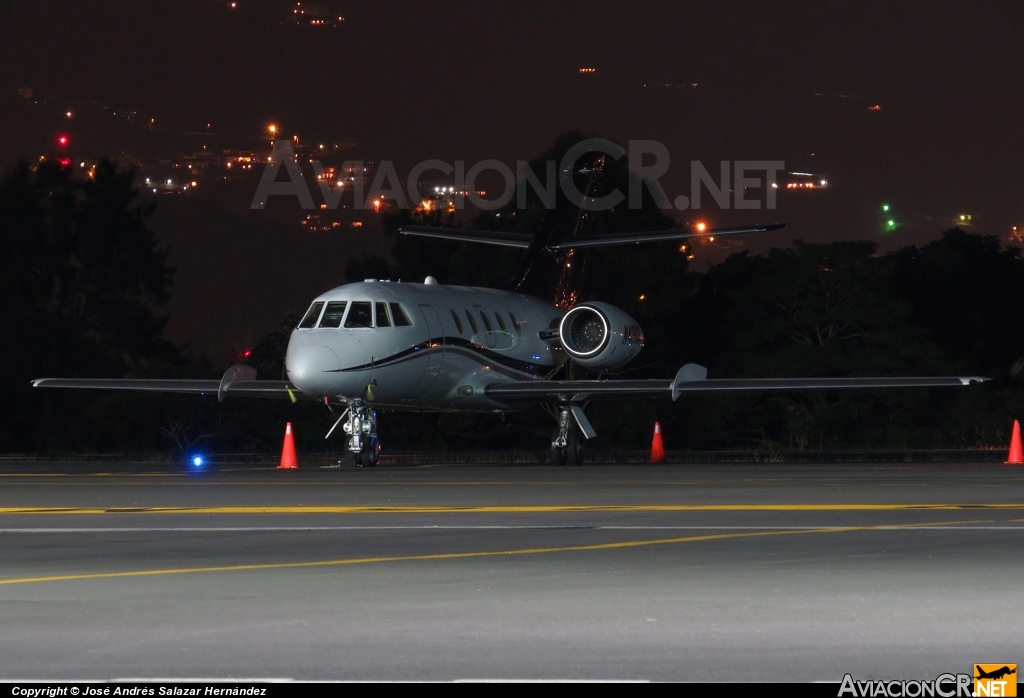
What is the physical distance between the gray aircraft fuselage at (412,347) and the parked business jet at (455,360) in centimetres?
2

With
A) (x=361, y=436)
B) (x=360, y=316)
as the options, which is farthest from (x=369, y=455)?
(x=360, y=316)

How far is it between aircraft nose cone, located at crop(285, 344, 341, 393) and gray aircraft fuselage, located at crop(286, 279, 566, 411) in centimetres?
2

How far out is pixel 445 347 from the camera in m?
28.4

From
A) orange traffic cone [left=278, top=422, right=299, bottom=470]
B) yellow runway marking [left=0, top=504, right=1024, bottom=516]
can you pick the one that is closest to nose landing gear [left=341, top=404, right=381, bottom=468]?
orange traffic cone [left=278, top=422, right=299, bottom=470]

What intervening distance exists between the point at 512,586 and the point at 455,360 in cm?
1988

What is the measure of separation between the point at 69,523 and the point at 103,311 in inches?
2343

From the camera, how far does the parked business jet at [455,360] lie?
86.4 ft

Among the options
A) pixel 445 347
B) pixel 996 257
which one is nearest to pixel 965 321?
pixel 996 257

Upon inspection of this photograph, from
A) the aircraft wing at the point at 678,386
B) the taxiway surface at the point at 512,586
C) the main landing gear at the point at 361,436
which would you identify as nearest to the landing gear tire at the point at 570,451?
the aircraft wing at the point at 678,386

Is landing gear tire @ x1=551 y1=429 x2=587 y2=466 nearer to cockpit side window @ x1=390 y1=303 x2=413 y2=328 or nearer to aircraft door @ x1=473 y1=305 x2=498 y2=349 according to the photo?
aircraft door @ x1=473 y1=305 x2=498 y2=349

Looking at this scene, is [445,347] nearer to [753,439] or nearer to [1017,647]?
[1017,647]

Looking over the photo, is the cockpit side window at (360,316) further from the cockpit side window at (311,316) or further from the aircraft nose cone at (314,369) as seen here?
the aircraft nose cone at (314,369)

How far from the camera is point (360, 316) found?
26.8m

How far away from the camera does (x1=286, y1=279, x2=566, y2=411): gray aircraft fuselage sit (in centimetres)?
2600
